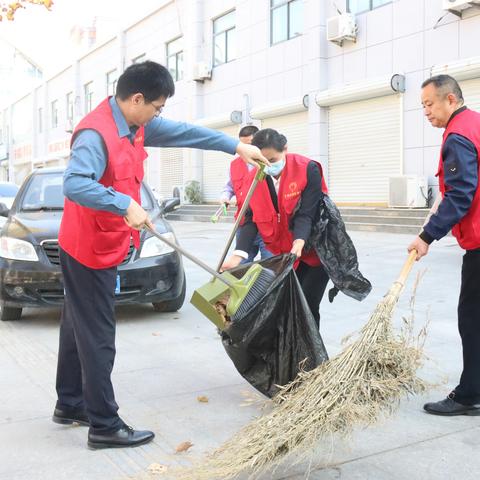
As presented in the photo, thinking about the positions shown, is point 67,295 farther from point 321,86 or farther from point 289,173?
point 321,86

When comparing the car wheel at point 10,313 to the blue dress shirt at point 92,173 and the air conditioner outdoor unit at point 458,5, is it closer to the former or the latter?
the blue dress shirt at point 92,173

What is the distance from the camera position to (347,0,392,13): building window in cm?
1602

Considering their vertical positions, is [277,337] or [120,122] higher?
[120,122]

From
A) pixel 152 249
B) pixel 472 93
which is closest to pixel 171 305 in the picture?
pixel 152 249

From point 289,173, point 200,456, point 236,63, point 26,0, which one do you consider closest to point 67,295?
point 200,456

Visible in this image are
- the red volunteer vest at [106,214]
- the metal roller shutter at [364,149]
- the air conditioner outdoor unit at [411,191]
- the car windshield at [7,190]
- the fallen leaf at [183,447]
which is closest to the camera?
the red volunteer vest at [106,214]

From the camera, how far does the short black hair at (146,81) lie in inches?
120

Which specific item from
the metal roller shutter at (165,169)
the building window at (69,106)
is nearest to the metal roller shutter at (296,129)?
the metal roller shutter at (165,169)

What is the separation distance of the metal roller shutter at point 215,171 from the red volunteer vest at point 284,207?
1832 cm

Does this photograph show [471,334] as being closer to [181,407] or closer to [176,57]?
[181,407]

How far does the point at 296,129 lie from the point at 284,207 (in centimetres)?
1561

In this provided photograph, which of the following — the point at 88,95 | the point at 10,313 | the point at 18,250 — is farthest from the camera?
the point at 88,95

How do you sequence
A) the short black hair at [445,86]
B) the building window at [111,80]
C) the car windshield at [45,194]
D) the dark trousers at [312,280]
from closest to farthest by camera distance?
the short black hair at [445,86] < the dark trousers at [312,280] < the car windshield at [45,194] < the building window at [111,80]

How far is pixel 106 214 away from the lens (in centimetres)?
304
